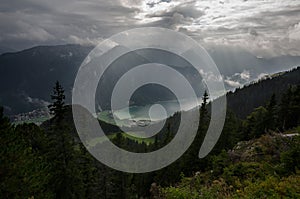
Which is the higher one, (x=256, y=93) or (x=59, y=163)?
(x=256, y=93)

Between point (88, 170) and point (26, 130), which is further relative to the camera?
point (88, 170)

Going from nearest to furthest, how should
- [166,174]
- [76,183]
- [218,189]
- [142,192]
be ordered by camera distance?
[218,189] → [76,183] → [166,174] → [142,192]

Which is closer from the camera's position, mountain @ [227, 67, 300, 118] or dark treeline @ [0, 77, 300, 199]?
dark treeline @ [0, 77, 300, 199]

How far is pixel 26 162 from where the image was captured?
17297 mm

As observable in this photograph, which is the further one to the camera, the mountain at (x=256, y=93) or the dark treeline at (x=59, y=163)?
the mountain at (x=256, y=93)

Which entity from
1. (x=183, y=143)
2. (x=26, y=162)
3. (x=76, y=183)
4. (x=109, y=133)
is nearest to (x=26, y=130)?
(x=76, y=183)

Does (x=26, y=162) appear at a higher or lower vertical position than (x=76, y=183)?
higher

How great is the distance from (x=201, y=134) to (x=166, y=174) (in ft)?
36.2

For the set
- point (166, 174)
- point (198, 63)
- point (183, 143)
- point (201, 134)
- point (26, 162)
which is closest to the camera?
point (198, 63)

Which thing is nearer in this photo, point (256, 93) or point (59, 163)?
point (59, 163)

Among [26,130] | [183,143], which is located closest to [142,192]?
[183,143]

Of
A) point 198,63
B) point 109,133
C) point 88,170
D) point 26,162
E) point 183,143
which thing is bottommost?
point 109,133

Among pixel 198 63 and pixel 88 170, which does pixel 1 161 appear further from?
pixel 88 170

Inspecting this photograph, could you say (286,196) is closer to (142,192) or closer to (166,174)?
(166,174)
